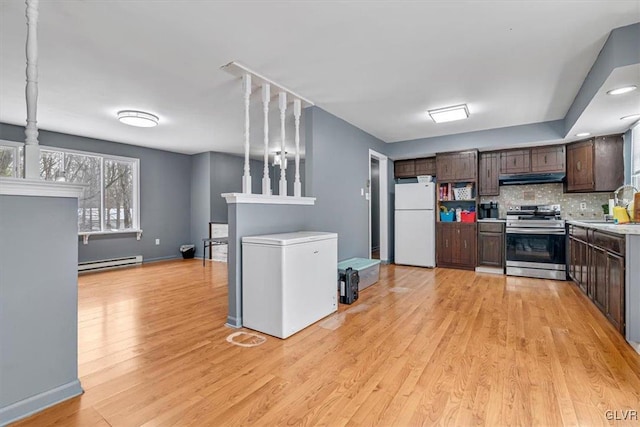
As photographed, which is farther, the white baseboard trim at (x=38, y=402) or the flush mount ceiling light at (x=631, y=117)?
the flush mount ceiling light at (x=631, y=117)

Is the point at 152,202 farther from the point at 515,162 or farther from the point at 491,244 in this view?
the point at 515,162

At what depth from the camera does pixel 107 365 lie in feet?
6.72

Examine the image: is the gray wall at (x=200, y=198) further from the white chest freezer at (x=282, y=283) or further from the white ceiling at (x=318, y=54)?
the white chest freezer at (x=282, y=283)

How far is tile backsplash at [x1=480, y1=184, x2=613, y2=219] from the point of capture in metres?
4.62

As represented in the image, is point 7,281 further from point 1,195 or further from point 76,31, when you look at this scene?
point 76,31

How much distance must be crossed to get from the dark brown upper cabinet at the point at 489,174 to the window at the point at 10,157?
747cm

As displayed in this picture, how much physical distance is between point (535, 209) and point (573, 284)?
50.5 inches

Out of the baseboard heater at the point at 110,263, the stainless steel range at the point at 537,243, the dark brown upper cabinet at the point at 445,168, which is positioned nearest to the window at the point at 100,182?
the baseboard heater at the point at 110,263

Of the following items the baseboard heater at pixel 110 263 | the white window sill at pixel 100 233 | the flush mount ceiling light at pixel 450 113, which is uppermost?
the flush mount ceiling light at pixel 450 113

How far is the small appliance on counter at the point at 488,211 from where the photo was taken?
532 cm

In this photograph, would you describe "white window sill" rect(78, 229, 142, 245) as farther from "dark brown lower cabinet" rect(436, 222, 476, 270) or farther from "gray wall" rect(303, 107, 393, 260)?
"dark brown lower cabinet" rect(436, 222, 476, 270)

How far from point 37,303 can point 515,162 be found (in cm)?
601

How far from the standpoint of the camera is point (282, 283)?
8.03ft

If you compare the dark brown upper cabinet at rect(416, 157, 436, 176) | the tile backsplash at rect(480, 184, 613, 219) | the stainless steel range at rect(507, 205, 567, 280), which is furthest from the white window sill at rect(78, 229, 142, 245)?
the stainless steel range at rect(507, 205, 567, 280)
